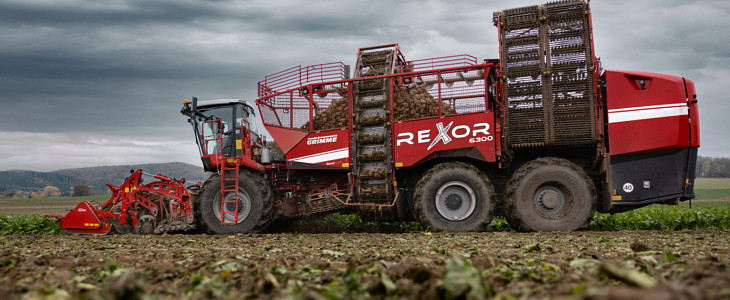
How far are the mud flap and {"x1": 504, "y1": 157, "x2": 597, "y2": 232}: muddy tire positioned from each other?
9496 mm

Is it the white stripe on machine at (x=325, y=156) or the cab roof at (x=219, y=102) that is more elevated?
the cab roof at (x=219, y=102)

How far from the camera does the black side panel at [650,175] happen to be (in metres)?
8.77

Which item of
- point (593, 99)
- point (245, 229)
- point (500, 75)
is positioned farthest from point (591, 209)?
point (245, 229)

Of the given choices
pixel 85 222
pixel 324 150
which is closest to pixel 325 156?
pixel 324 150

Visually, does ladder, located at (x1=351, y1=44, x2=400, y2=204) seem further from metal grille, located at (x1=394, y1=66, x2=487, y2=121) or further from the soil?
the soil

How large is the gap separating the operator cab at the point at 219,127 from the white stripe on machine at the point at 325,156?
156 cm

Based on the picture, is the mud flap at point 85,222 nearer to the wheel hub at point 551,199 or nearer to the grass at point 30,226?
the grass at point 30,226

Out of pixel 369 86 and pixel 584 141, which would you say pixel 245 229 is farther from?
pixel 584 141

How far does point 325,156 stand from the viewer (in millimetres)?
10492

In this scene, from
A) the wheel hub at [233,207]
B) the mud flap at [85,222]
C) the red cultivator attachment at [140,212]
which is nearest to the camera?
the wheel hub at [233,207]

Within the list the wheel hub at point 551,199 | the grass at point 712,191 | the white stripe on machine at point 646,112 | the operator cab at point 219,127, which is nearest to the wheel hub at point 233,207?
the operator cab at point 219,127

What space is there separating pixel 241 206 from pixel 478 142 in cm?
553

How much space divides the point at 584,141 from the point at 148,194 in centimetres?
1004

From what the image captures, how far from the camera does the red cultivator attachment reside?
11.0 meters
